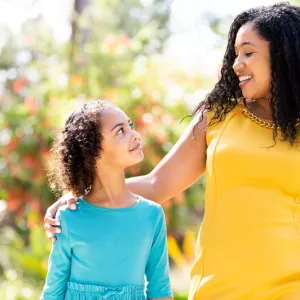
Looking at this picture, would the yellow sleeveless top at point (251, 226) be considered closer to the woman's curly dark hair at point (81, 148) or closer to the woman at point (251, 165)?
the woman at point (251, 165)

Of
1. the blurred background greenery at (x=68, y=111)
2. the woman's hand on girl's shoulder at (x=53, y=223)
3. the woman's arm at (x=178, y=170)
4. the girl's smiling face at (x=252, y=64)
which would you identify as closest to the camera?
the woman's hand on girl's shoulder at (x=53, y=223)

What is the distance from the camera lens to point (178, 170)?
3.06 meters

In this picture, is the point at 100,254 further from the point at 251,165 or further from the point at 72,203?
the point at 251,165

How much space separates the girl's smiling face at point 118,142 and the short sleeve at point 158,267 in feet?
0.82

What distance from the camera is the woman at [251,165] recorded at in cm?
265

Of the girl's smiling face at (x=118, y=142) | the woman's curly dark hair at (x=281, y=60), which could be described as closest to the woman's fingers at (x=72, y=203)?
the girl's smiling face at (x=118, y=142)

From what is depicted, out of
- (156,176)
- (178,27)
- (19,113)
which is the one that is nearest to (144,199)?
(156,176)

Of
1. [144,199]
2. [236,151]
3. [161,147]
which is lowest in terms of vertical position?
[161,147]

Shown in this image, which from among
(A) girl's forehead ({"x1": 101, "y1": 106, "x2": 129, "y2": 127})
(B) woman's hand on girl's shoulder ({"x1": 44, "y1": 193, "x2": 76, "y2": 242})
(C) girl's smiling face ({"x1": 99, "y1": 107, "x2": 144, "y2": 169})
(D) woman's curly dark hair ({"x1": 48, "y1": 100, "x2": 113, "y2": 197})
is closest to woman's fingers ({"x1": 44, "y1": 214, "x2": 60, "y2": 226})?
(B) woman's hand on girl's shoulder ({"x1": 44, "y1": 193, "x2": 76, "y2": 242})

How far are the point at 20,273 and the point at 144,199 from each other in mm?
4773

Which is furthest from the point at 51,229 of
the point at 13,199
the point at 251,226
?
the point at 13,199

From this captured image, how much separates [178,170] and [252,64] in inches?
20.8

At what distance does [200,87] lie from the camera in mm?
8781

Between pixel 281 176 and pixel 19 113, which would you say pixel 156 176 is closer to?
pixel 281 176
